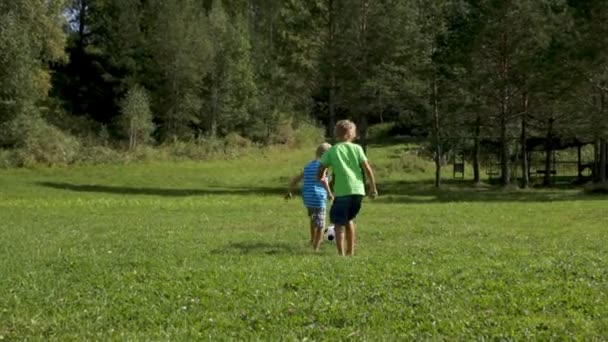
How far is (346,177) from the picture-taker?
903 centimetres

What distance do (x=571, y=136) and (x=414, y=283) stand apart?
33.5 m

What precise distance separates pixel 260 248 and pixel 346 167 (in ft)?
7.49

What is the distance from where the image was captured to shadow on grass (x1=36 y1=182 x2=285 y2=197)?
100 feet

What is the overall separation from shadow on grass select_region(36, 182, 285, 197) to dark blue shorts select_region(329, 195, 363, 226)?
21.6 metres

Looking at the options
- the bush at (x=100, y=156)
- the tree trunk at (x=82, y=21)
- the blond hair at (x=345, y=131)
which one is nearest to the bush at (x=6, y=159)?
the bush at (x=100, y=156)

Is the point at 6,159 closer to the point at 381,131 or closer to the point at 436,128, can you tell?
the point at 436,128

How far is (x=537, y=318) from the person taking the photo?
5.45 meters

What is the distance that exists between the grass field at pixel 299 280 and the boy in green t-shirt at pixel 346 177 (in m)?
0.56

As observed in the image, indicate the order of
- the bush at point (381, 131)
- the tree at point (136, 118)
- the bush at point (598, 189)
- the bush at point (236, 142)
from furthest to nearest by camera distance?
the bush at point (381, 131)
the bush at point (236, 142)
the tree at point (136, 118)
the bush at point (598, 189)

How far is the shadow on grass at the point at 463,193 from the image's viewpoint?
87.7ft

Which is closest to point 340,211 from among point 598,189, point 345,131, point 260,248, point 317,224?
point 345,131

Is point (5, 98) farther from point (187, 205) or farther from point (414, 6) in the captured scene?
point (414, 6)

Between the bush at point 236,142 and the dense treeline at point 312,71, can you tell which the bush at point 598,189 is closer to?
the dense treeline at point 312,71

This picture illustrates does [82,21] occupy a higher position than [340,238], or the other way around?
[82,21]
